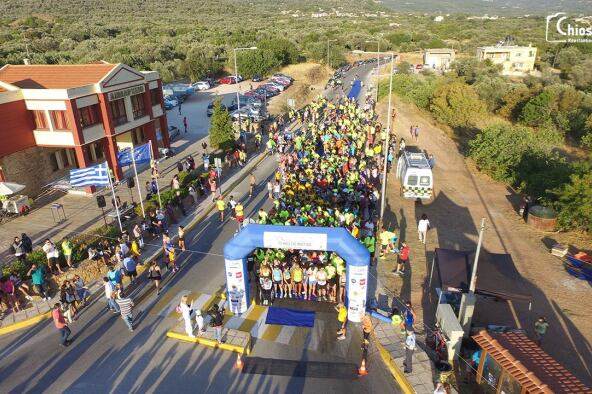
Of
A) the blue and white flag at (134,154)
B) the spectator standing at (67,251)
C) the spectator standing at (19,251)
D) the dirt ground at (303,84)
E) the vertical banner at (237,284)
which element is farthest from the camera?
the dirt ground at (303,84)

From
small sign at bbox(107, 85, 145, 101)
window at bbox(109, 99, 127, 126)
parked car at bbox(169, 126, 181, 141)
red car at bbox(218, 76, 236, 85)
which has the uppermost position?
small sign at bbox(107, 85, 145, 101)

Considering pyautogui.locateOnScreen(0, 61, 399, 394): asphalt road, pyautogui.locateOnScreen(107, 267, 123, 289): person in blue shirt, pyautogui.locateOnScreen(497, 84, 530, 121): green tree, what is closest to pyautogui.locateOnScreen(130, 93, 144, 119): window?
pyautogui.locateOnScreen(107, 267, 123, 289): person in blue shirt

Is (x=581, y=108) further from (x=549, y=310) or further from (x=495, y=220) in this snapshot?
(x=549, y=310)

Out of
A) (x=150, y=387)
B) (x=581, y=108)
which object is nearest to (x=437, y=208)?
(x=150, y=387)

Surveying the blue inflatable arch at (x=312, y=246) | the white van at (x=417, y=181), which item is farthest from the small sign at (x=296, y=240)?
the white van at (x=417, y=181)

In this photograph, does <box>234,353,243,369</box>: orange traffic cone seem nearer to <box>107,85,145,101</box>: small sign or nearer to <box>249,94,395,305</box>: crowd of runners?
<box>249,94,395,305</box>: crowd of runners

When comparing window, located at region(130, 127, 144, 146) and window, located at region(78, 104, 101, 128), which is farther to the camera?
window, located at region(130, 127, 144, 146)

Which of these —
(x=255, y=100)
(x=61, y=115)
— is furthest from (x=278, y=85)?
(x=61, y=115)

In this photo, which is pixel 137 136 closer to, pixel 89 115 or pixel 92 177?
pixel 89 115

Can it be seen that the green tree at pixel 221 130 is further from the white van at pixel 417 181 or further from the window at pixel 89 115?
the white van at pixel 417 181
